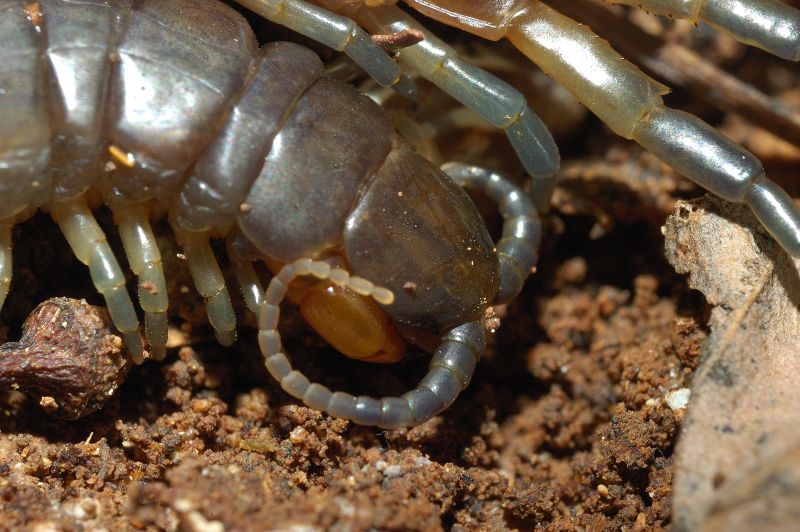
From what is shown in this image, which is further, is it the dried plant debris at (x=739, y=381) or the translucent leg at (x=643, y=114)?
the translucent leg at (x=643, y=114)

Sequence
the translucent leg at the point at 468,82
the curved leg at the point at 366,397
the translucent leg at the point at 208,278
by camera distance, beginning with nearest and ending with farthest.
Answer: the curved leg at the point at 366,397, the translucent leg at the point at 208,278, the translucent leg at the point at 468,82

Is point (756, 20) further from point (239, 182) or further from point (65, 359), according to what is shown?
point (65, 359)

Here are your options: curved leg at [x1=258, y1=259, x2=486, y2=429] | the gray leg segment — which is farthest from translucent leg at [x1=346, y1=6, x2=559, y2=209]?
curved leg at [x1=258, y1=259, x2=486, y2=429]

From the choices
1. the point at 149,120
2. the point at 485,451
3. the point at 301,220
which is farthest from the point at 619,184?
the point at 149,120

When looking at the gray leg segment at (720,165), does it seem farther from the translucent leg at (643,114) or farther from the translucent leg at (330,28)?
the translucent leg at (330,28)

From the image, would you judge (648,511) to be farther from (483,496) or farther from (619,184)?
(619,184)

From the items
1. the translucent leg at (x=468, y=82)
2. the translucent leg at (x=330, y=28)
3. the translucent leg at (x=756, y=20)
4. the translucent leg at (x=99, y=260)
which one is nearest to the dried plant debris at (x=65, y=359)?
the translucent leg at (x=99, y=260)

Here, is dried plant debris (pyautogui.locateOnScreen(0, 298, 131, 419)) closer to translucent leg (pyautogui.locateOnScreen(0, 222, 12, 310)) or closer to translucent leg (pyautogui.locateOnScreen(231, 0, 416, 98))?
translucent leg (pyautogui.locateOnScreen(0, 222, 12, 310))
